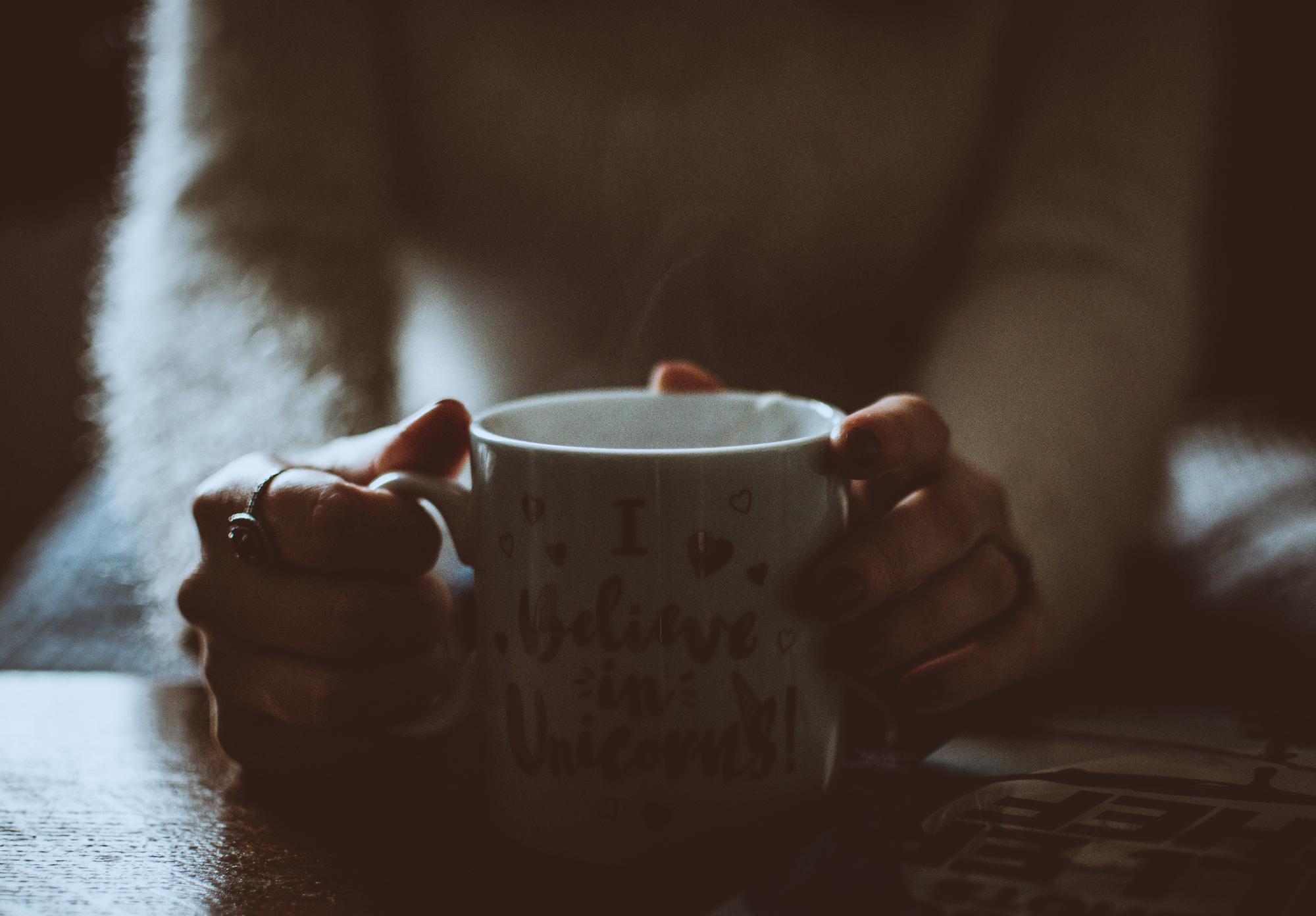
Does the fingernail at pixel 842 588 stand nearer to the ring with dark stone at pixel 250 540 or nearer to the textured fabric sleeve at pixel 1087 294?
the ring with dark stone at pixel 250 540

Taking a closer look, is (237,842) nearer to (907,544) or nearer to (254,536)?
(254,536)

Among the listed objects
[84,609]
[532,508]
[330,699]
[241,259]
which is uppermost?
[241,259]

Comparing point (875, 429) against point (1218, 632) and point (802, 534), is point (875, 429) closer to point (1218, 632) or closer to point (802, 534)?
point (802, 534)

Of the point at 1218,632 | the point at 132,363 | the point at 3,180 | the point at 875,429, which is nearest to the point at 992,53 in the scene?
the point at 1218,632

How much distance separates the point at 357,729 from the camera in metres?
0.48

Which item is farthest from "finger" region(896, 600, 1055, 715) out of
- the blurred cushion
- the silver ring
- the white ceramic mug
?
the blurred cushion

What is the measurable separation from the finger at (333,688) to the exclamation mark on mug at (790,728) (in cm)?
19

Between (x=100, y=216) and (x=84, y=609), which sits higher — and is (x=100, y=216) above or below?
above

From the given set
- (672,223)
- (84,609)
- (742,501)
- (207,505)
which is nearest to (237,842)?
(207,505)

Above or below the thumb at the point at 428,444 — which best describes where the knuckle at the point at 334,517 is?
below

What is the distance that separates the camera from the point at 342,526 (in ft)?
1.51

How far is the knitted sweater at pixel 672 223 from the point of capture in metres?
0.86

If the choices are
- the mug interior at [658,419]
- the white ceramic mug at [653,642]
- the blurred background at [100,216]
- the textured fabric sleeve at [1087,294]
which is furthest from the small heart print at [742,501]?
the blurred background at [100,216]

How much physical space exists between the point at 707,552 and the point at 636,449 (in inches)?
2.9
